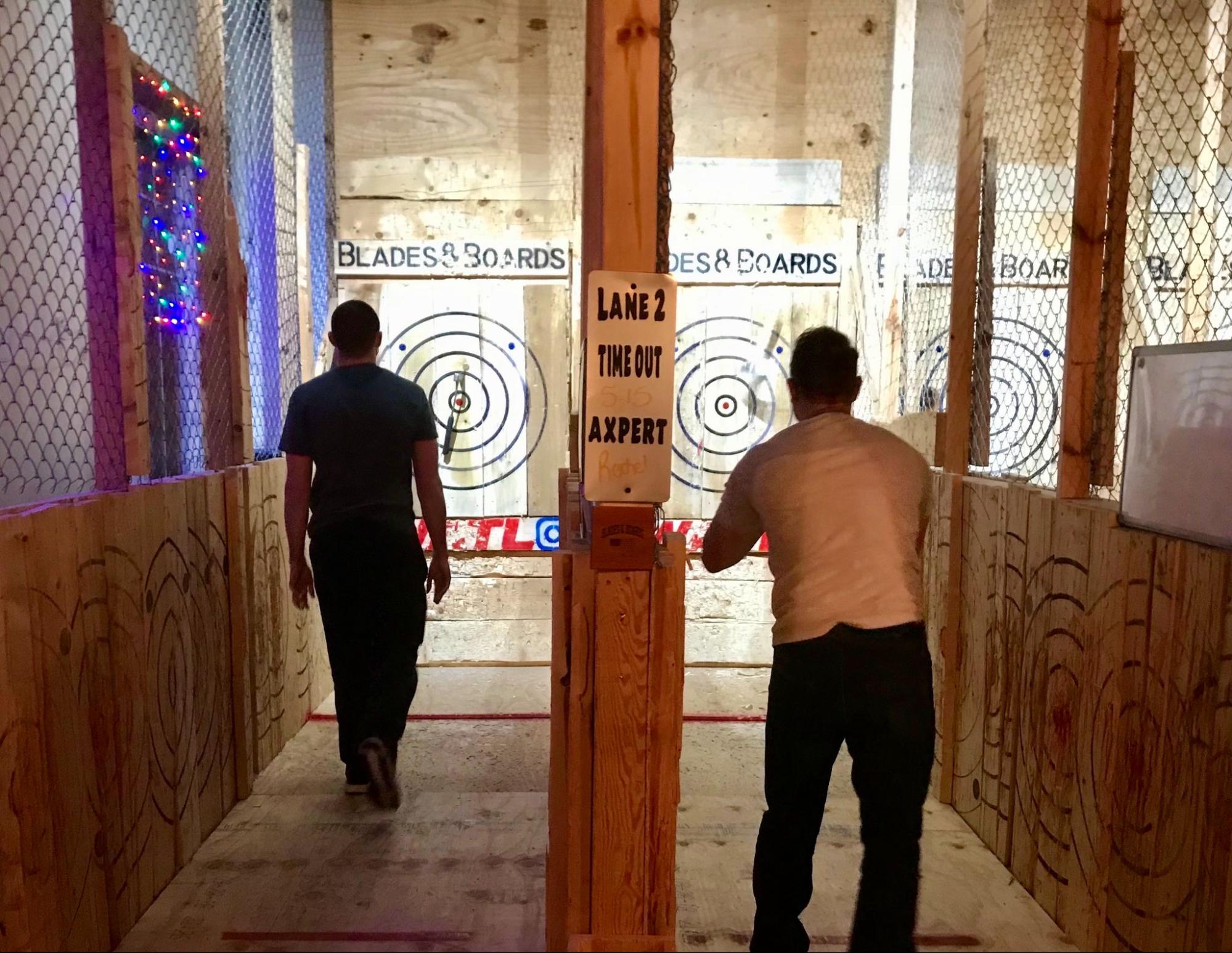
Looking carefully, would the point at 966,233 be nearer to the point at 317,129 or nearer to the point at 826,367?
the point at 826,367

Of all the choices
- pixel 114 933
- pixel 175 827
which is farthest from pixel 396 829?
pixel 114 933

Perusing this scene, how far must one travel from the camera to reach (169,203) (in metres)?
3.25

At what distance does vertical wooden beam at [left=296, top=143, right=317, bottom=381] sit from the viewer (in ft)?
14.8

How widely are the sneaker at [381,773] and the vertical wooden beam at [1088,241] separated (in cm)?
235

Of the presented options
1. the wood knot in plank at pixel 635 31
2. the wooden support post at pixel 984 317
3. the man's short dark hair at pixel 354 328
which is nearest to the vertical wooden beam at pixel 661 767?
the wood knot in plank at pixel 635 31

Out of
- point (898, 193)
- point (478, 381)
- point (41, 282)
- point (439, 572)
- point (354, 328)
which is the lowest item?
point (439, 572)

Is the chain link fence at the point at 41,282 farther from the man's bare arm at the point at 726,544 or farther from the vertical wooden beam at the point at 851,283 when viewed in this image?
the vertical wooden beam at the point at 851,283

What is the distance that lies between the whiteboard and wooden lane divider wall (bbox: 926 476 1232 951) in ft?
0.20

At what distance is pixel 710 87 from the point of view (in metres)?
4.96

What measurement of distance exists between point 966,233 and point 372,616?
8.28 feet

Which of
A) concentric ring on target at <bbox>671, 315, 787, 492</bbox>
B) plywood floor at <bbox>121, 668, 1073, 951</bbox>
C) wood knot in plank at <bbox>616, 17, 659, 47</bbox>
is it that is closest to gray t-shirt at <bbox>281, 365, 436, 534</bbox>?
plywood floor at <bbox>121, 668, 1073, 951</bbox>

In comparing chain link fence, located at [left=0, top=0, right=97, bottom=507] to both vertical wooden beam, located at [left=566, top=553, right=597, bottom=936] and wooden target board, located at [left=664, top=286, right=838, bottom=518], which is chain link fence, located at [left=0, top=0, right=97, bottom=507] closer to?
vertical wooden beam, located at [left=566, top=553, right=597, bottom=936]

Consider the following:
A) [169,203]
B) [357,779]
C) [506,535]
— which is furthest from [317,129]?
[357,779]

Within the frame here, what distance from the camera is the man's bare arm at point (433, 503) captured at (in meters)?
3.12
